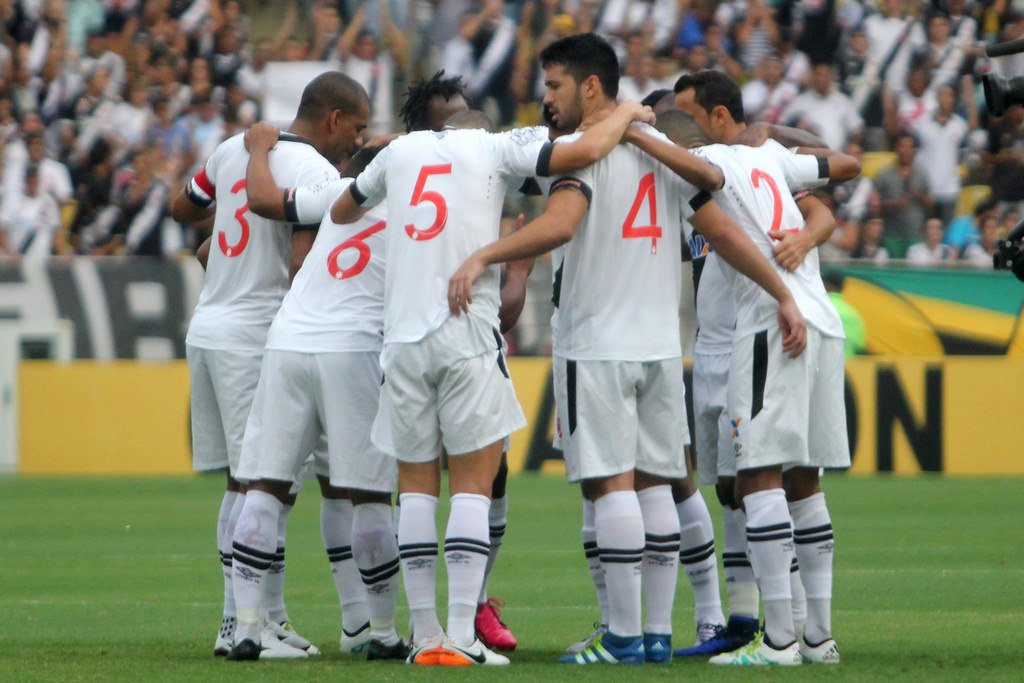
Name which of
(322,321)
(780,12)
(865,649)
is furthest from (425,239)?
(780,12)

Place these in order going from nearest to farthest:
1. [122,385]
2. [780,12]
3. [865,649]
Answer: [865,649] < [122,385] < [780,12]

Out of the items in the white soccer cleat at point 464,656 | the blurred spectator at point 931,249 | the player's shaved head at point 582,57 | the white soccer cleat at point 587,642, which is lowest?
the blurred spectator at point 931,249

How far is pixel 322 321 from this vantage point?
6.57m

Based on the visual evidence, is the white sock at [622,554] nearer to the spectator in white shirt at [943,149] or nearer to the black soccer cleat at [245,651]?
the black soccer cleat at [245,651]

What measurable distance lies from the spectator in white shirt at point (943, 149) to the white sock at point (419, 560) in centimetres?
1159

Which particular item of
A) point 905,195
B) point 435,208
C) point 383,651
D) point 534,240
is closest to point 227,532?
point 383,651

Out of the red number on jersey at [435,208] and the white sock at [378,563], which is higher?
the red number on jersey at [435,208]

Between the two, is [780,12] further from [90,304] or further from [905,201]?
[90,304]

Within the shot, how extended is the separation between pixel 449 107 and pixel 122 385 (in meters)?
9.66

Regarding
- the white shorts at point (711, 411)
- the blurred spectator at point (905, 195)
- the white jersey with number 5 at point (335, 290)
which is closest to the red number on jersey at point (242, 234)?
A: the white jersey with number 5 at point (335, 290)

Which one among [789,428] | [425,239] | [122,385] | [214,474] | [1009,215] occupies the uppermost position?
[425,239]

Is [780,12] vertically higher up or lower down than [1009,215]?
higher up

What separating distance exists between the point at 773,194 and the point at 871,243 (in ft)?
33.8

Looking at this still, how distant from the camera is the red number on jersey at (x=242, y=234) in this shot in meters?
6.97
